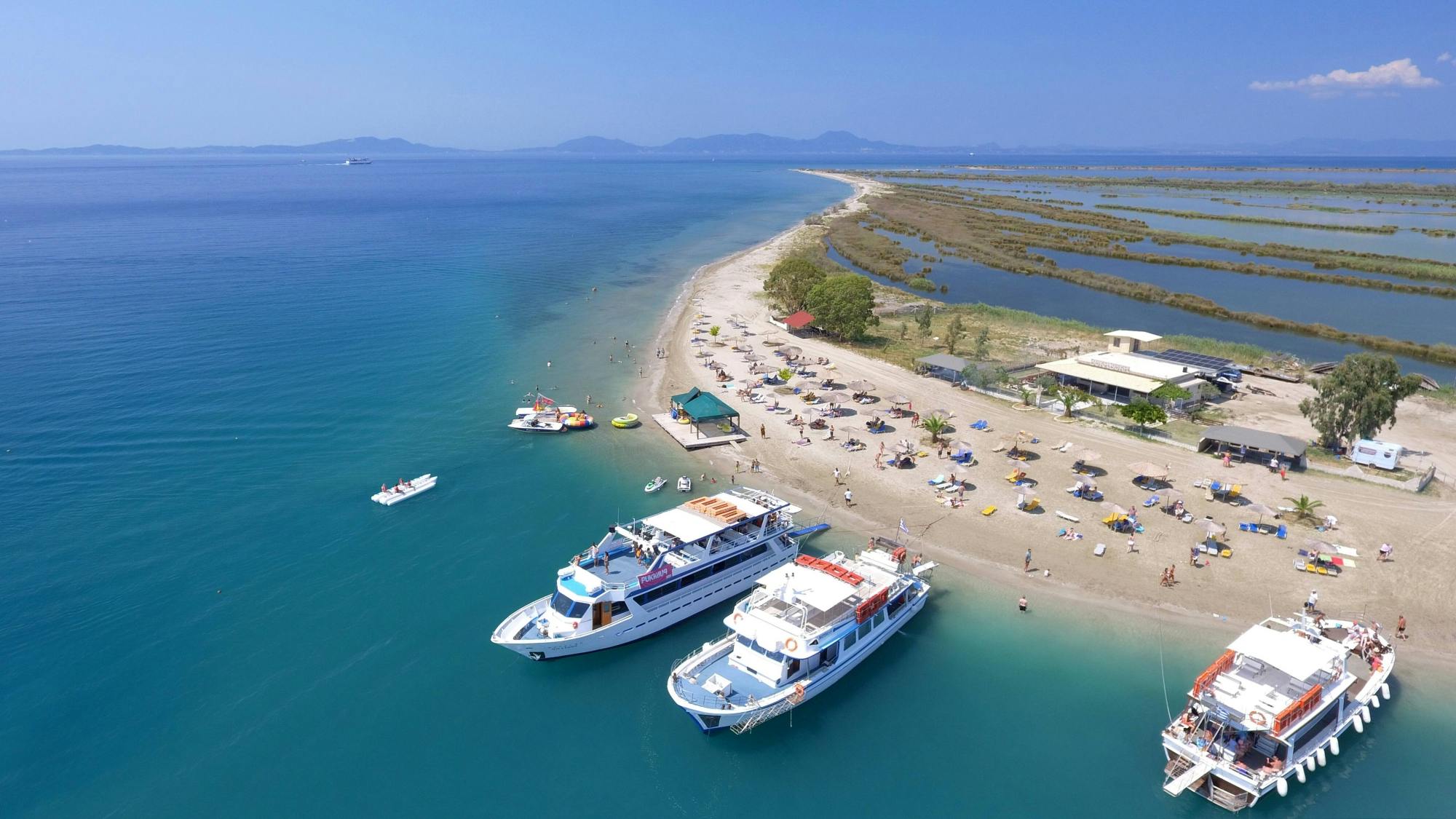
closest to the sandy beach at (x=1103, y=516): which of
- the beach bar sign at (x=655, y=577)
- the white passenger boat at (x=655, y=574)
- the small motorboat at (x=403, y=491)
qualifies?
the white passenger boat at (x=655, y=574)

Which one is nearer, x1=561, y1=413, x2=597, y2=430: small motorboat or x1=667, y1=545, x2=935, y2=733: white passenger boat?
x1=667, y1=545, x2=935, y2=733: white passenger boat

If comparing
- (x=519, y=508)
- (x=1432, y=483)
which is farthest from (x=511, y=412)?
(x=1432, y=483)

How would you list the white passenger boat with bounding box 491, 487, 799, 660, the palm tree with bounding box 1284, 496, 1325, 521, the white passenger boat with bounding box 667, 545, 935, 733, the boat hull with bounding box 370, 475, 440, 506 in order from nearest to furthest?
the white passenger boat with bounding box 667, 545, 935, 733 < the white passenger boat with bounding box 491, 487, 799, 660 < the palm tree with bounding box 1284, 496, 1325, 521 < the boat hull with bounding box 370, 475, 440, 506

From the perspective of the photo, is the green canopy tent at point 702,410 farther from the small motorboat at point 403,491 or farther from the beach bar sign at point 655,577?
the beach bar sign at point 655,577

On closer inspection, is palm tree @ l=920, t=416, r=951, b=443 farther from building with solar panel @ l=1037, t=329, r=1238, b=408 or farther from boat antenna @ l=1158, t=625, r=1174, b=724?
boat antenna @ l=1158, t=625, r=1174, b=724

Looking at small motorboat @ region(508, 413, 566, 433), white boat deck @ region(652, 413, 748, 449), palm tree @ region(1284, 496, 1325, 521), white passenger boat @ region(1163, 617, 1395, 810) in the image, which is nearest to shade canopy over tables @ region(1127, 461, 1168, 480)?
palm tree @ region(1284, 496, 1325, 521)

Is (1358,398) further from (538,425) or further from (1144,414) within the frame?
(538,425)
